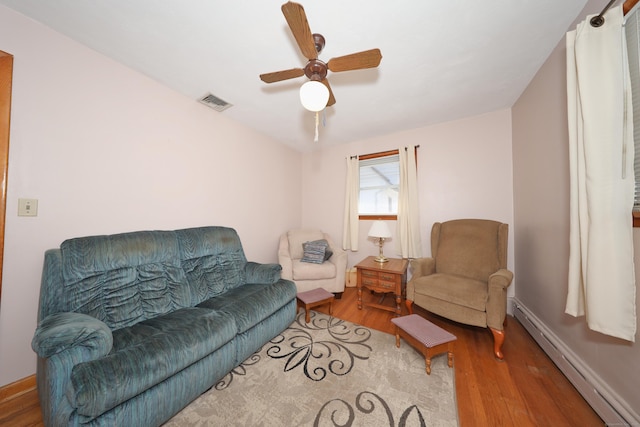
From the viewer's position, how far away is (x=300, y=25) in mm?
1079

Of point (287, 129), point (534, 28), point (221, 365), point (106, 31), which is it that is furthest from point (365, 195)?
point (106, 31)

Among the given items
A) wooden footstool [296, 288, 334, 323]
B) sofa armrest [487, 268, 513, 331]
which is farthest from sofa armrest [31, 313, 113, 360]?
sofa armrest [487, 268, 513, 331]

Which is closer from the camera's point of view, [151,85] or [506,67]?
[506,67]

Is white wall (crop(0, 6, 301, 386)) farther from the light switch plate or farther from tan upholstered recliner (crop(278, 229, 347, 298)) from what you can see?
tan upholstered recliner (crop(278, 229, 347, 298))

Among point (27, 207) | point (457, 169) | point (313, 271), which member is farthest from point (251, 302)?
point (457, 169)

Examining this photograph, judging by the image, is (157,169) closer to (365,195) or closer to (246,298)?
(246,298)

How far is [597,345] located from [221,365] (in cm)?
244

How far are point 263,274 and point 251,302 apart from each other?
46 cm

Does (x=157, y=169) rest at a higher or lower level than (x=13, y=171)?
higher

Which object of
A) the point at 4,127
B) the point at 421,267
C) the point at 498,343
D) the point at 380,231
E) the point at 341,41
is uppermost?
the point at 341,41

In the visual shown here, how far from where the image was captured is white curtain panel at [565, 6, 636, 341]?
3.39ft

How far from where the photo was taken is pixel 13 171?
1.35 metres

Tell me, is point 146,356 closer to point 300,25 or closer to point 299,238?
point 300,25

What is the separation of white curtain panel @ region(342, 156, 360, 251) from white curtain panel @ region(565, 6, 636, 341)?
7.96 feet
